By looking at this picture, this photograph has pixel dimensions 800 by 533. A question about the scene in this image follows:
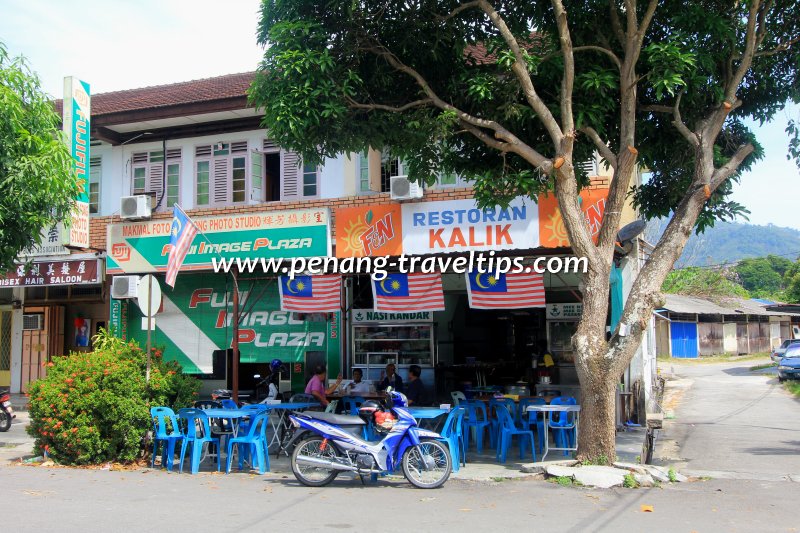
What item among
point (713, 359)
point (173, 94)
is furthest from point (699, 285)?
point (173, 94)

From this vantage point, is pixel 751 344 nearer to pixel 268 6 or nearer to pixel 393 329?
pixel 393 329

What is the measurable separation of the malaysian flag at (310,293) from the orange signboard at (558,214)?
4106mm

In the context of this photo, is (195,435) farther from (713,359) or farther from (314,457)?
Answer: (713,359)

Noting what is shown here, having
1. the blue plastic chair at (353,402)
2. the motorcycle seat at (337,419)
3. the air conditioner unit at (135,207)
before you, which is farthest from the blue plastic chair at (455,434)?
the air conditioner unit at (135,207)

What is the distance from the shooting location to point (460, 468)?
10883mm

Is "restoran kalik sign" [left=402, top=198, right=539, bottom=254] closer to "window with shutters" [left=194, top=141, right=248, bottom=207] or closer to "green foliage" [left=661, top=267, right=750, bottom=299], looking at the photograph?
"window with shutters" [left=194, top=141, right=248, bottom=207]

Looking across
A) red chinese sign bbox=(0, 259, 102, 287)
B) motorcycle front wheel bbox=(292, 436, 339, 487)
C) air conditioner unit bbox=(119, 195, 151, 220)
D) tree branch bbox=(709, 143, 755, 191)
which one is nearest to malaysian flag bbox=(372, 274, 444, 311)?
motorcycle front wheel bbox=(292, 436, 339, 487)

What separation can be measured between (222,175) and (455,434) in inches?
368

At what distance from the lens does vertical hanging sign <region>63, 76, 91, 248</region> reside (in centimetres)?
1620

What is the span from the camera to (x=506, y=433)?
1150 cm

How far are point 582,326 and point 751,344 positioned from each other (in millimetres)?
44175

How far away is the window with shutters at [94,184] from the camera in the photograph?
18.6m

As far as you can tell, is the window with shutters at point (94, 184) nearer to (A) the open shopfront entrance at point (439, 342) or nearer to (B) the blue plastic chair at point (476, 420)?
(A) the open shopfront entrance at point (439, 342)

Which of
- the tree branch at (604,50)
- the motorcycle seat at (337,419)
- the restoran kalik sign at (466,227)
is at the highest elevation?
the tree branch at (604,50)
